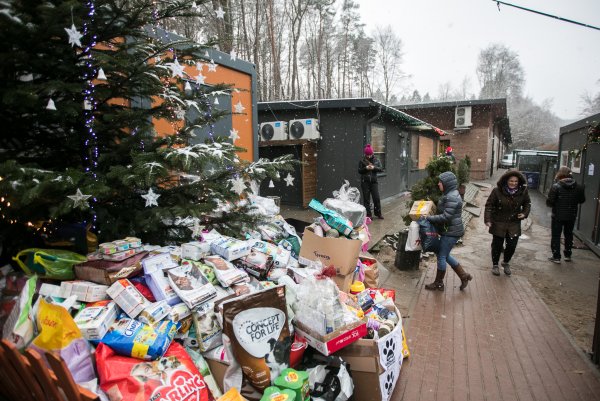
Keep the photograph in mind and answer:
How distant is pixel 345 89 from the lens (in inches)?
1098

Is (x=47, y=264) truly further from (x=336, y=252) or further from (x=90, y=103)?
(x=336, y=252)

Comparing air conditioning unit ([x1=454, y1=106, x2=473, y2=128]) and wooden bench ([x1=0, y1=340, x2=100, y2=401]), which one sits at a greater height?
air conditioning unit ([x1=454, y1=106, x2=473, y2=128])

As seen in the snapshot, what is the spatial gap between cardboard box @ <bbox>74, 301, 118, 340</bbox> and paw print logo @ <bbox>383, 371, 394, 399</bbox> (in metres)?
2.05

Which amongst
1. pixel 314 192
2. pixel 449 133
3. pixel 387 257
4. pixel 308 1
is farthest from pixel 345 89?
pixel 387 257

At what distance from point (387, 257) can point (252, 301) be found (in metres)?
4.93

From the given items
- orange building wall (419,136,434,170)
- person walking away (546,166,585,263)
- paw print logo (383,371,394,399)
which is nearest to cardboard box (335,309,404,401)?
paw print logo (383,371,394,399)

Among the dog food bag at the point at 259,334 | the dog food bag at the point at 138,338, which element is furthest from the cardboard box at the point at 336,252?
the dog food bag at the point at 138,338

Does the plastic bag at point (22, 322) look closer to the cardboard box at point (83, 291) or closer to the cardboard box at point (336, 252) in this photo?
the cardboard box at point (83, 291)

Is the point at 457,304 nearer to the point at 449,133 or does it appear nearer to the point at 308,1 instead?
the point at 308,1

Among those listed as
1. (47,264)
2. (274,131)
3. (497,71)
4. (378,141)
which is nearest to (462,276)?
(47,264)

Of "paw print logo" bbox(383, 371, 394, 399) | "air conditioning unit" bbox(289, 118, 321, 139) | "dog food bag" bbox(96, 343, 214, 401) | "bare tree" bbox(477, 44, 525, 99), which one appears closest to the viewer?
"dog food bag" bbox(96, 343, 214, 401)

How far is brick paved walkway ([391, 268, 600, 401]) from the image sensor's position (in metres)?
2.99

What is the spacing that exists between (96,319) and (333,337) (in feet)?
5.07

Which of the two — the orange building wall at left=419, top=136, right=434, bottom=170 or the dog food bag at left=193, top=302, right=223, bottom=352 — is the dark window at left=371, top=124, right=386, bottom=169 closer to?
the orange building wall at left=419, top=136, right=434, bottom=170
